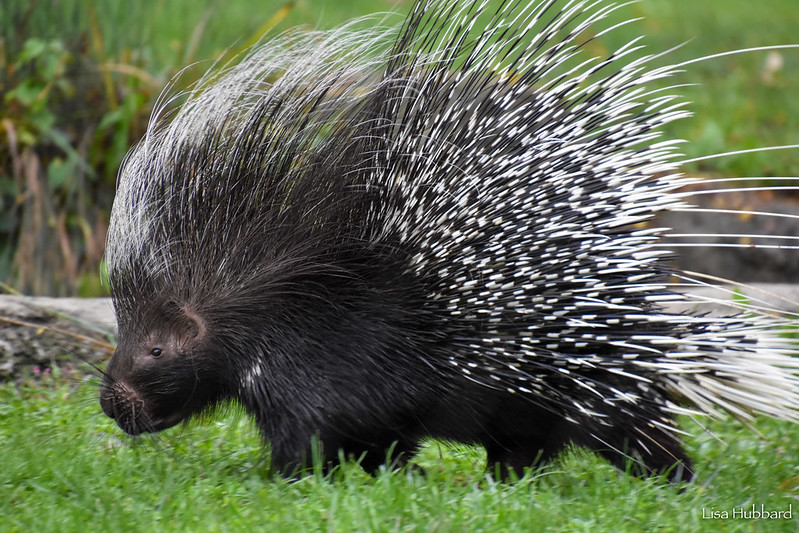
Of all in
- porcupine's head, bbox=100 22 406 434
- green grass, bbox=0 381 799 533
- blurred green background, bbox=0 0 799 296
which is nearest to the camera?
green grass, bbox=0 381 799 533

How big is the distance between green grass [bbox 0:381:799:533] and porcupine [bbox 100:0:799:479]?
170 millimetres

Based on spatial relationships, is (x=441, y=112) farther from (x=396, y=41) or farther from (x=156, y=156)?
(x=156, y=156)

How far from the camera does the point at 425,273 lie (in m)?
2.97

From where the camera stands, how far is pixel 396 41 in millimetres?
3178

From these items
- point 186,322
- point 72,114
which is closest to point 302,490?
point 186,322

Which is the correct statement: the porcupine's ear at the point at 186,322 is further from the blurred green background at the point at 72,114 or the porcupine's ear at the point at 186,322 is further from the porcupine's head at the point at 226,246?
the blurred green background at the point at 72,114

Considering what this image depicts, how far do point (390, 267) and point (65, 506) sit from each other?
3.92ft

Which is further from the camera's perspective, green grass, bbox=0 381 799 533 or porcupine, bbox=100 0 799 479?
porcupine, bbox=100 0 799 479

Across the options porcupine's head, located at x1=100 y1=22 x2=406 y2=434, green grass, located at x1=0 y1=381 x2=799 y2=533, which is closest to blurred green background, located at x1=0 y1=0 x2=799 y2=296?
green grass, located at x1=0 y1=381 x2=799 y2=533

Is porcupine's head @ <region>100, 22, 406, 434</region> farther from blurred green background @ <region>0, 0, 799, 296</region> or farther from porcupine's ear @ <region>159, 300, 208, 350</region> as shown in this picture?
blurred green background @ <region>0, 0, 799, 296</region>

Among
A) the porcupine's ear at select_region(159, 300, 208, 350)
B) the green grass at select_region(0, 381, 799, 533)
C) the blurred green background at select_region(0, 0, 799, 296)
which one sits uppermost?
the blurred green background at select_region(0, 0, 799, 296)

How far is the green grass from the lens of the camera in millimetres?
2500

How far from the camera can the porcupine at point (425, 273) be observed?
291cm

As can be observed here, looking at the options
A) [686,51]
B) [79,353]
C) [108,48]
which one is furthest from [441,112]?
[686,51]
